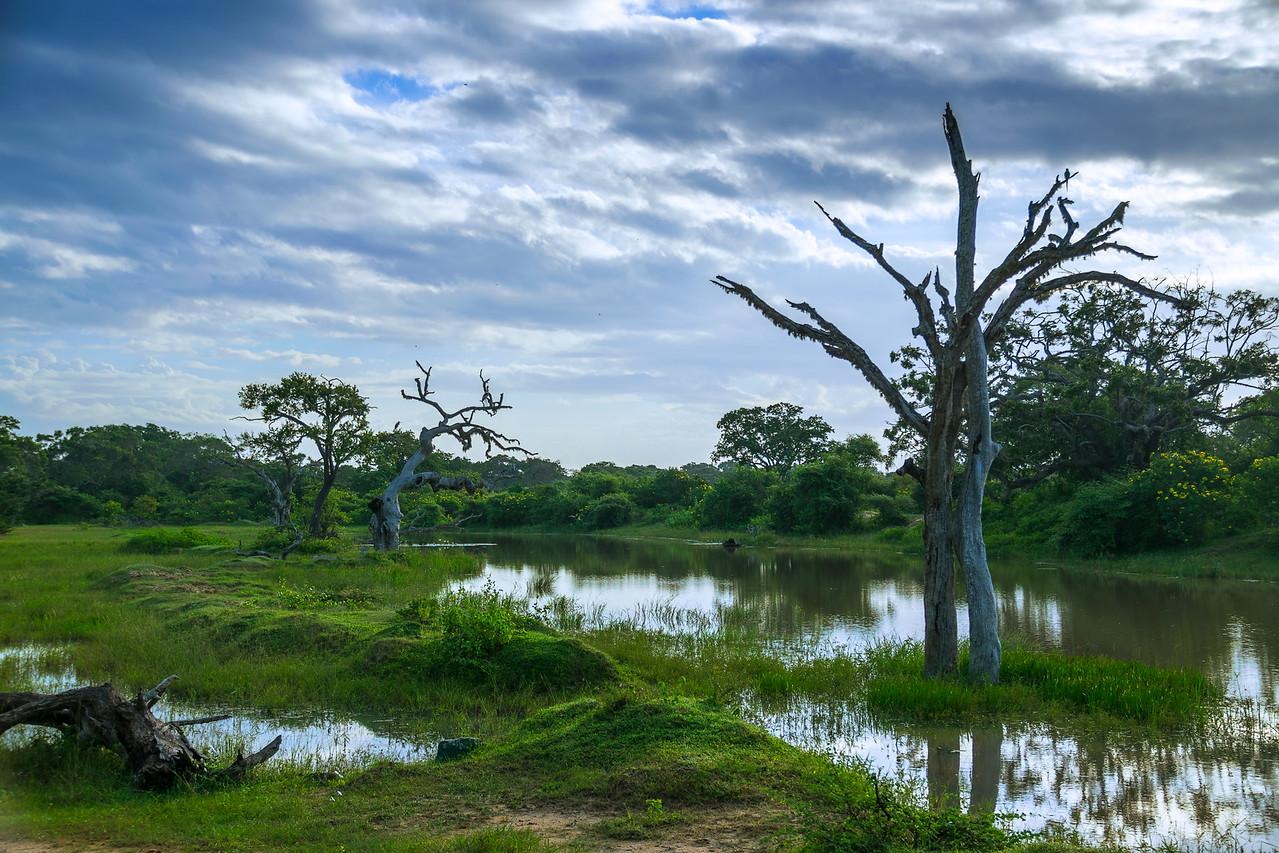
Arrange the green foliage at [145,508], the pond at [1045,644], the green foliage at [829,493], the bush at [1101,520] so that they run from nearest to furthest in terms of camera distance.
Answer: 1. the pond at [1045,644]
2. the bush at [1101,520]
3. the green foliage at [829,493]
4. the green foliage at [145,508]

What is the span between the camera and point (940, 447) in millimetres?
10648

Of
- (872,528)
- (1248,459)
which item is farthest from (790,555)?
(1248,459)

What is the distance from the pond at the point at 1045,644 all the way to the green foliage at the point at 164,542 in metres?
9.83

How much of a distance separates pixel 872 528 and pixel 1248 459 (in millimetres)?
15171

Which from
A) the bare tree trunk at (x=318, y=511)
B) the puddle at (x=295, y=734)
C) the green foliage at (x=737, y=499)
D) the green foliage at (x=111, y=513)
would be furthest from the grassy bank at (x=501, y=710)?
the green foliage at (x=737, y=499)

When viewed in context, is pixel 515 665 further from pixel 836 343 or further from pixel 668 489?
pixel 668 489

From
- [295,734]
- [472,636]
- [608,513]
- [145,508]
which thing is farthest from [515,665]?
[608,513]

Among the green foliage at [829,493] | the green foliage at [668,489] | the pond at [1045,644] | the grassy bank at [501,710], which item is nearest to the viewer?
the grassy bank at [501,710]

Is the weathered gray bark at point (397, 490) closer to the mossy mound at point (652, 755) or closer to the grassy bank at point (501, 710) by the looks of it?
the grassy bank at point (501, 710)

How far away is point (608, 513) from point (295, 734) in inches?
1957

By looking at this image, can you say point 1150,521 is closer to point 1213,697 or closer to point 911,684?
point 1213,697

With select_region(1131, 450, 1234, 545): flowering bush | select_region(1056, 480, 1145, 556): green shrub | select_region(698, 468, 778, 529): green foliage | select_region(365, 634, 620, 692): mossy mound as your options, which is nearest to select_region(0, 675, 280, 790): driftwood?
select_region(365, 634, 620, 692): mossy mound

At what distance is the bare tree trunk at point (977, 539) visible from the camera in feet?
34.2

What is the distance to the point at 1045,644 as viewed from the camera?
14.5 m
